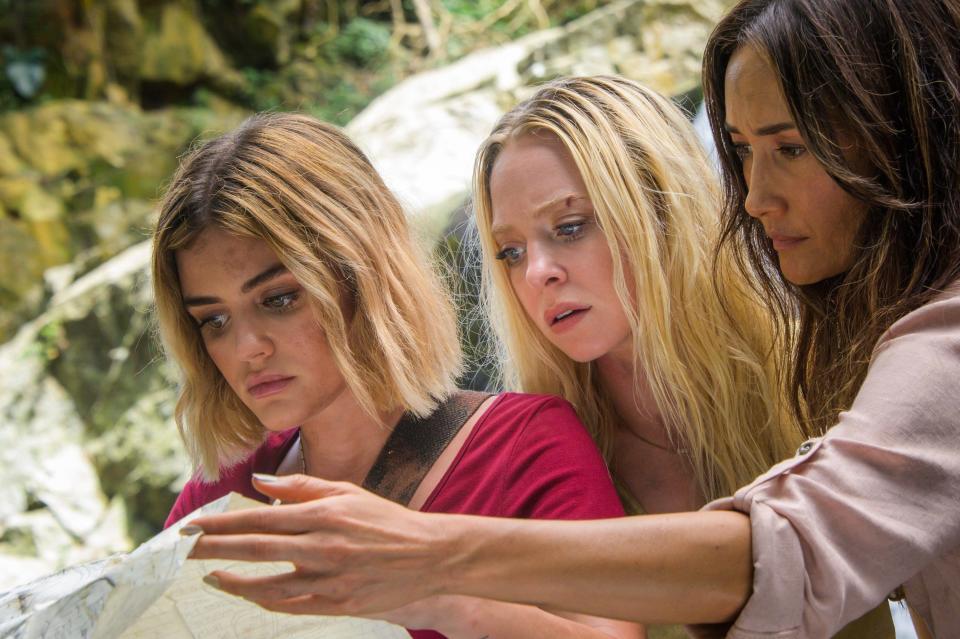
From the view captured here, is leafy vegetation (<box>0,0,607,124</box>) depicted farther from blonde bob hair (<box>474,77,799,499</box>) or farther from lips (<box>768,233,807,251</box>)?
lips (<box>768,233,807,251</box>)

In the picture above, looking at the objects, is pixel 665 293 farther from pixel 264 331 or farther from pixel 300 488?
pixel 300 488

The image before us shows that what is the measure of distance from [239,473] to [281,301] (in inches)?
16.6

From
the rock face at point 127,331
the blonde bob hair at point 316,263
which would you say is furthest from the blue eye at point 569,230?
the rock face at point 127,331

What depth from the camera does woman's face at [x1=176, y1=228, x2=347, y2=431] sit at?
1.61 meters

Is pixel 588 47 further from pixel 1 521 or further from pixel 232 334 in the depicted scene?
pixel 232 334

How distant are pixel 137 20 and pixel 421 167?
4.41 metres

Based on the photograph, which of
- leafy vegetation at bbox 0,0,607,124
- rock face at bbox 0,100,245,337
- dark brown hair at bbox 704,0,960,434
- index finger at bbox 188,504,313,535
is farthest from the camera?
leafy vegetation at bbox 0,0,607,124

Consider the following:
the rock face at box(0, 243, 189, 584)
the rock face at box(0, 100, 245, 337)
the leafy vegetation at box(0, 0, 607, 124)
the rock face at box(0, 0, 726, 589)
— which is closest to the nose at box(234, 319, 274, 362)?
the rock face at box(0, 0, 726, 589)

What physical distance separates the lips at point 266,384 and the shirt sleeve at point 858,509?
82 cm

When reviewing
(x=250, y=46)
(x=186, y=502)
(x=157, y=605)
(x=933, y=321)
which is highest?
(x=250, y=46)

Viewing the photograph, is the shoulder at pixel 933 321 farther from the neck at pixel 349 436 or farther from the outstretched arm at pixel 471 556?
the neck at pixel 349 436

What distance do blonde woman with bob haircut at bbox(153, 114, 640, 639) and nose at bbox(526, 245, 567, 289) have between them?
192mm

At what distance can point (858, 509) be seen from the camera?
0.99 m

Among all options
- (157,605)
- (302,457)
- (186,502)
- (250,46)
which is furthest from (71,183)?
(157,605)
